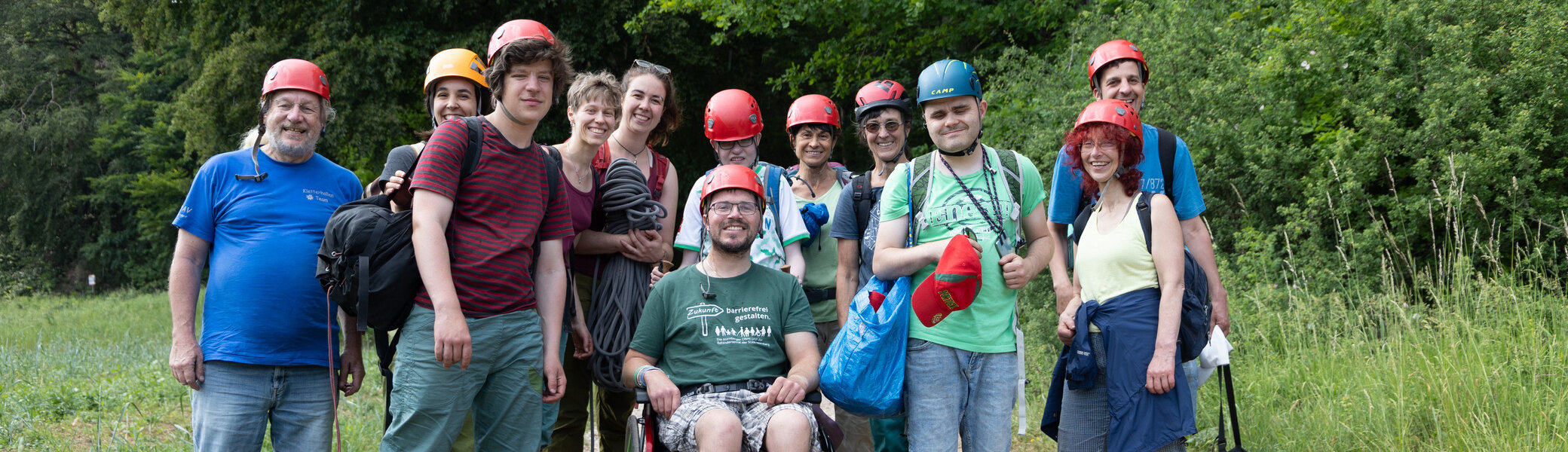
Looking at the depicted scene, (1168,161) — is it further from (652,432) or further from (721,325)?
(652,432)

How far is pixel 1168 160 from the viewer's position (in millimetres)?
3596

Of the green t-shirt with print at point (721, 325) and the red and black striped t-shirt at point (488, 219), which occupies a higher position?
the red and black striped t-shirt at point (488, 219)

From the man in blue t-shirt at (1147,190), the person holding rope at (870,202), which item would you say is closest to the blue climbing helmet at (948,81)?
the person holding rope at (870,202)

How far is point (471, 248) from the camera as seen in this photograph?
9.66 feet

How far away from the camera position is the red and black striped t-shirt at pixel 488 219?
2.89 metres

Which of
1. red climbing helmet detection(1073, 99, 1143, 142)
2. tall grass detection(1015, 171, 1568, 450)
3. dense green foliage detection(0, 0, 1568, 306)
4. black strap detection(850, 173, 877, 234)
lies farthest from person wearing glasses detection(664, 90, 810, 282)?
dense green foliage detection(0, 0, 1568, 306)

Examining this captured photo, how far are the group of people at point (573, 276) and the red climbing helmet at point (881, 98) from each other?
0.36m

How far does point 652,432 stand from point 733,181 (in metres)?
0.96

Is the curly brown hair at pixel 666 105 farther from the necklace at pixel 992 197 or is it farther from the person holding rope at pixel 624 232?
the necklace at pixel 992 197

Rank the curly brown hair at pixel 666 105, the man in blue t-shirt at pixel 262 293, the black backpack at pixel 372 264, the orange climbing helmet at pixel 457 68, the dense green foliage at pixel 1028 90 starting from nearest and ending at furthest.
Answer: the black backpack at pixel 372 264 → the man in blue t-shirt at pixel 262 293 → the orange climbing helmet at pixel 457 68 → the curly brown hair at pixel 666 105 → the dense green foliage at pixel 1028 90

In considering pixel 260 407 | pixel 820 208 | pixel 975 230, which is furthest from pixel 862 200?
pixel 260 407

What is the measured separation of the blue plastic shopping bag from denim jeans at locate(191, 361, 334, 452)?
1752mm

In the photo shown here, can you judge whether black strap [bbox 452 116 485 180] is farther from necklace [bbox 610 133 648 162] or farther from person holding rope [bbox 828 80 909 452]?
person holding rope [bbox 828 80 909 452]

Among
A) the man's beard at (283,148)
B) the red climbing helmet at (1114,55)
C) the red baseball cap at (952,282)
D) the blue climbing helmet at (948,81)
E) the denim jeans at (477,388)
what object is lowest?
the denim jeans at (477,388)
